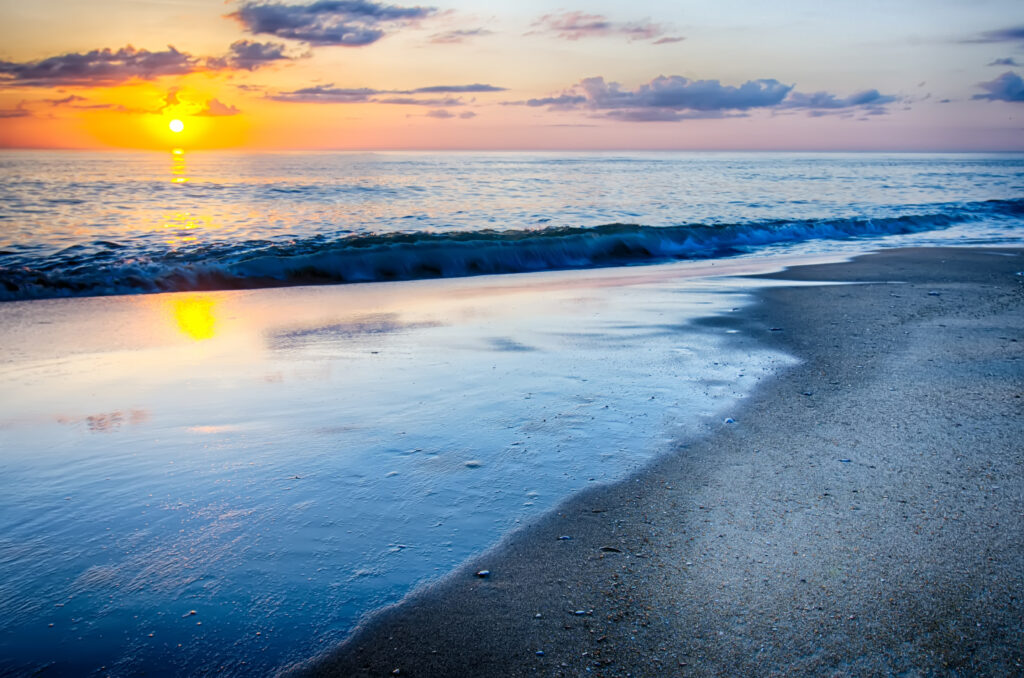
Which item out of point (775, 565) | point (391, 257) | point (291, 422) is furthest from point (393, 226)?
point (775, 565)

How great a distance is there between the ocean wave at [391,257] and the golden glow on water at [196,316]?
1.80m

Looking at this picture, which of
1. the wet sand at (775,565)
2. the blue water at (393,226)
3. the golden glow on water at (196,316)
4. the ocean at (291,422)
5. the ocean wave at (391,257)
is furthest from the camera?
the blue water at (393,226)

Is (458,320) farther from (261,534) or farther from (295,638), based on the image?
(295,638)

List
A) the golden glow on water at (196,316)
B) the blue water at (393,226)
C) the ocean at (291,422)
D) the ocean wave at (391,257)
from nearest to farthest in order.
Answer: the ocean at (291,422), the golden glow on water at (196,316), the ocean wave at (391,257), the blue water at (393,226)

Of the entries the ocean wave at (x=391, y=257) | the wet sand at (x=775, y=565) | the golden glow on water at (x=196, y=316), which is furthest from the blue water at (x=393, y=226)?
the wet sand at (x=775, y=565)

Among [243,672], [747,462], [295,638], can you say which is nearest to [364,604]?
[295,638]

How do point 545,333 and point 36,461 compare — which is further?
point 545,333

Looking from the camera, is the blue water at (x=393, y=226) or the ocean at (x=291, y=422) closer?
the ocean at (x=291, y=422)

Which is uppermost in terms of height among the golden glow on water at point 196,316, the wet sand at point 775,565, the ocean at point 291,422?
the golden glow on water at point 196,316

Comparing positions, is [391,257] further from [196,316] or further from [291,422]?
[291,422]

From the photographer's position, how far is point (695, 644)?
2174 millimetres

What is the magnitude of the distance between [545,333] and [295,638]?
4.49 m

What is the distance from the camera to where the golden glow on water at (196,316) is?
6.81 meters

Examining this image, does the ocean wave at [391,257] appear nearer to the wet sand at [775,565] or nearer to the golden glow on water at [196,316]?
the golden glow on water at [196,316]
